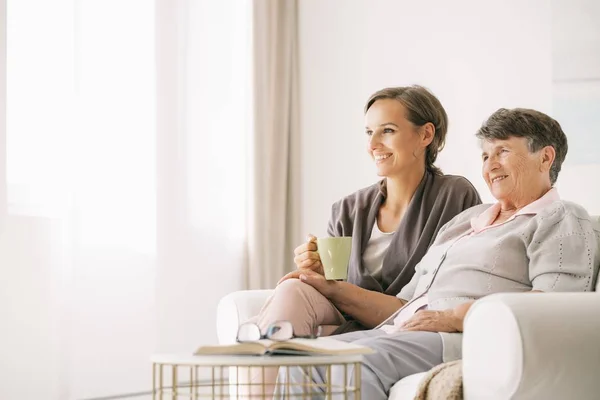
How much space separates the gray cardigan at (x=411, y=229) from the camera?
2.72 metres

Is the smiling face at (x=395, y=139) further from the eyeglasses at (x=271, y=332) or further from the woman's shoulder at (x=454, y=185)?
the eyeglasses at (x=271, y=332)

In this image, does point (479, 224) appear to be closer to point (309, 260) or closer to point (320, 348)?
point (309, 260)

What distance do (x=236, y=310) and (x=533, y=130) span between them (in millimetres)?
1001

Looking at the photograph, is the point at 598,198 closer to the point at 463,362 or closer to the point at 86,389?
the point at 463,362

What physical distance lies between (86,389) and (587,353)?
8.33ft

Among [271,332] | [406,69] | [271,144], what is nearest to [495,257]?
[271,332]

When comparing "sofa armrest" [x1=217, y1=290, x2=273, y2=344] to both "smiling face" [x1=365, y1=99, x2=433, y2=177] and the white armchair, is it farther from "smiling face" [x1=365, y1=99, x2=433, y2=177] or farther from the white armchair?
the white armchair

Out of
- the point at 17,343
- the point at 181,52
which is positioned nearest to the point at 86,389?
the point at 17,343

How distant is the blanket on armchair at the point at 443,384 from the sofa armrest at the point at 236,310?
0.88m

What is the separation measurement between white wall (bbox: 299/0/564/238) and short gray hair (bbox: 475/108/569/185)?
4.61ft

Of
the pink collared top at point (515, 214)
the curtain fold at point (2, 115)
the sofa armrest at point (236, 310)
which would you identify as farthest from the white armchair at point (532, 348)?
the curtain fold at point (2, 115)

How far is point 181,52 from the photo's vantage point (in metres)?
4.26

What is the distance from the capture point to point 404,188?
288 centimetres

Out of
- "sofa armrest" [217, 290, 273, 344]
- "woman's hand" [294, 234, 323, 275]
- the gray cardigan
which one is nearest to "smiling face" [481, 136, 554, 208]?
the gray cardigan
